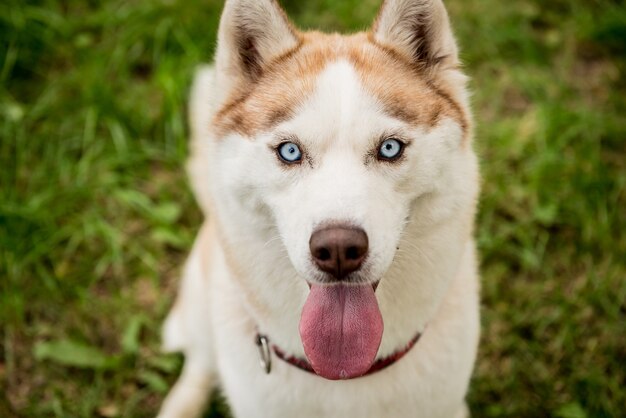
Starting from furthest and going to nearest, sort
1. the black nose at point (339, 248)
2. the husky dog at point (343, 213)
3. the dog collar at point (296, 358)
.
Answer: the dog collar at point (296, 358) < the husky dog at point (343, 213) < the black nose at point (339, 248)

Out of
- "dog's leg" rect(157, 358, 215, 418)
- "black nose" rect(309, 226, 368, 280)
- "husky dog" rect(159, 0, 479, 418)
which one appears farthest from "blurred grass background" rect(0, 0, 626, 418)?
"black nose" rect(309, 226, 368, 280)

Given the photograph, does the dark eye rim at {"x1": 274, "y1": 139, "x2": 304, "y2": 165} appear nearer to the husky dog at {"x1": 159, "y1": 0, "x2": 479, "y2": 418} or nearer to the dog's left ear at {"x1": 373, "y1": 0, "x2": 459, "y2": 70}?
the husky dog at {"x1": 159, "y1": 0, "x2": 479, "y2": 418}

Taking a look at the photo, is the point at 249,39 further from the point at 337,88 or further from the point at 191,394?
the point at 191,394

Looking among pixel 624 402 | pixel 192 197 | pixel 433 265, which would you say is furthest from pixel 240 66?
pixel 624 402

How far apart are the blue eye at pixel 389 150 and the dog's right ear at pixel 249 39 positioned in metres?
0.55

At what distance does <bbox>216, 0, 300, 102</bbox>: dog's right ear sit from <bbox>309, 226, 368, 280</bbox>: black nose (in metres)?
0.76

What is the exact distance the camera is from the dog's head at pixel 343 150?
1958mm

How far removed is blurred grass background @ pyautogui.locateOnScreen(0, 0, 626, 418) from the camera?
11.2 feet

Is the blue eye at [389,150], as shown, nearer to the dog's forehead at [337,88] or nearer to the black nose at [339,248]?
the dog's forehead at [337,88]

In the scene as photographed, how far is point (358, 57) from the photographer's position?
85.2 inches

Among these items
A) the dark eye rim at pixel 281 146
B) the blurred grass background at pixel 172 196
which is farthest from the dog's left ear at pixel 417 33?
the blurred grass background at pixel 172 196

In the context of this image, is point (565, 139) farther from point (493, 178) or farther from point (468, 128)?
point (468, 128)

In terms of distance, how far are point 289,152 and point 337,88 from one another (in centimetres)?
26

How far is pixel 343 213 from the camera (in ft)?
6.20
